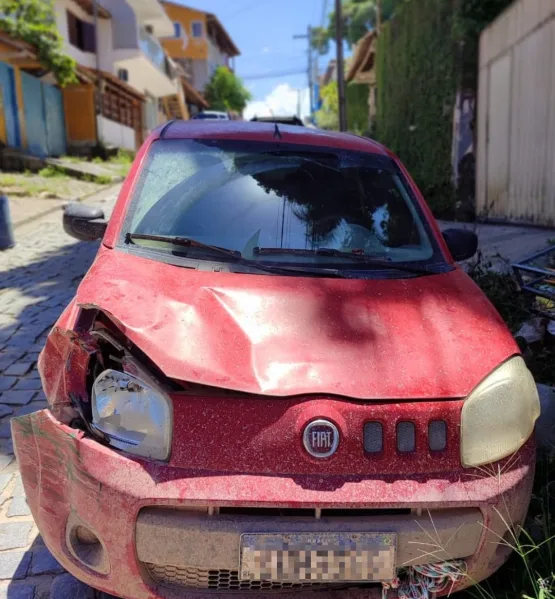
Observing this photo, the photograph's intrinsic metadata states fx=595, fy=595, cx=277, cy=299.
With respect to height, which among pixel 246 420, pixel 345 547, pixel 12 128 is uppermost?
pixel 12 128

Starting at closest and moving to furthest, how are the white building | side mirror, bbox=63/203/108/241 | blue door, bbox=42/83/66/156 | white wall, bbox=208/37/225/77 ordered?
side mirror, bbox=63/203/108/241, blue door, bbox=42/83/66/156, the white building, white wall, bbox=208/37/225/77

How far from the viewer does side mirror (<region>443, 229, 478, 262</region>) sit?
3148mm

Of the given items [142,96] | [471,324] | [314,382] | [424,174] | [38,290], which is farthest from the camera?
[142,96]

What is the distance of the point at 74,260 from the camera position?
796 cm

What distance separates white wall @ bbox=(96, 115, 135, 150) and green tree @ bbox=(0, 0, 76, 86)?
213 inches

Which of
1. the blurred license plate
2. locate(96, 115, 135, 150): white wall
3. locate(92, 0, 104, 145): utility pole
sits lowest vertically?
the blurred license plate

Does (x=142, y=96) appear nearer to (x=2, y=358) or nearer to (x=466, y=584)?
(x=2, y=358)

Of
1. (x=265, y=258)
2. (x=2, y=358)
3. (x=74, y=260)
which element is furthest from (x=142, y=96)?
(x=265, y=258)

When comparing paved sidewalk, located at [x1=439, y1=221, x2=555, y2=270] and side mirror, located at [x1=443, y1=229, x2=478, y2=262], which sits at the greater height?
side mirror, located at [x1=443, y1=229, x2=478, y2=262]

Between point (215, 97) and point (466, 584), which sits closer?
point (466, 584)

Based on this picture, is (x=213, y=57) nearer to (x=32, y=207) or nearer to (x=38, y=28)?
(x=38, y=28)

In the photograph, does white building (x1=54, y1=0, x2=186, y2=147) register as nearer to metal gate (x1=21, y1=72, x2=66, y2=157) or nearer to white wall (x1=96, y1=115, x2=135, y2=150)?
white wall (x1=96, y1=115, x2=135, y2=150)

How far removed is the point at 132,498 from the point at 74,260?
672 cm

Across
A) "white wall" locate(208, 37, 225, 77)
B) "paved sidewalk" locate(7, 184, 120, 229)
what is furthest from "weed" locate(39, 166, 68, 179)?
"white wall" locate(208, 37, 225, 77)
